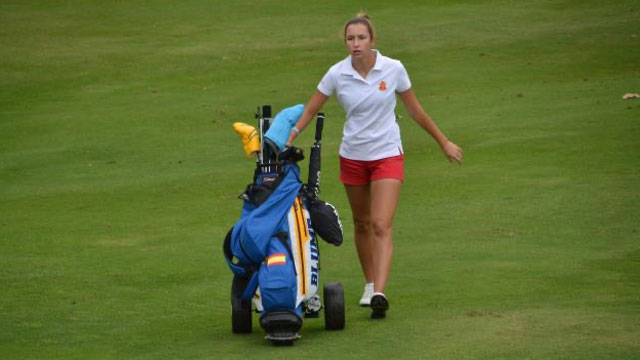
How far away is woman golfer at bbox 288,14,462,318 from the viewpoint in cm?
1003

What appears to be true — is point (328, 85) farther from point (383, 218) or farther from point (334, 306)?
point (334, 306)

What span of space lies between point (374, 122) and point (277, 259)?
1386 millimetres

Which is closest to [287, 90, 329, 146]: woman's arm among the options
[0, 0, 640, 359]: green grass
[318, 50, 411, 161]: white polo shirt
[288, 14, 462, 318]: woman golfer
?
[288, 14, 462, 318]: woman golfer

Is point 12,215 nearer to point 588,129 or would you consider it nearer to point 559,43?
point 588,129

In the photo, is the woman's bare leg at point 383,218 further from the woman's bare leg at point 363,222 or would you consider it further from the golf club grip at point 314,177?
the golf club grip at point 314,177

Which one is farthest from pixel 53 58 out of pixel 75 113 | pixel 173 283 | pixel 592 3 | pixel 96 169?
pixel 173 283

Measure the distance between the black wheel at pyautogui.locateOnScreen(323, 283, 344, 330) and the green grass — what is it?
0.28 feet

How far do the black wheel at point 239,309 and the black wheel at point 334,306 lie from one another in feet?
1.67

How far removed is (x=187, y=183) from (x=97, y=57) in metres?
9.23

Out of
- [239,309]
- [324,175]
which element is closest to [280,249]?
[239,309]

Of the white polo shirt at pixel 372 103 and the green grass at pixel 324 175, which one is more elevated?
the white polo shirt at pixel 372 103

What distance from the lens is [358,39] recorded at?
997 cm

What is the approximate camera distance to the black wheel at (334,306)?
9.62 m

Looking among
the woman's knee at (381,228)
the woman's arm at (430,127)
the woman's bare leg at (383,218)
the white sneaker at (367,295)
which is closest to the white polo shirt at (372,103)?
the woman's arm at (430,127)
